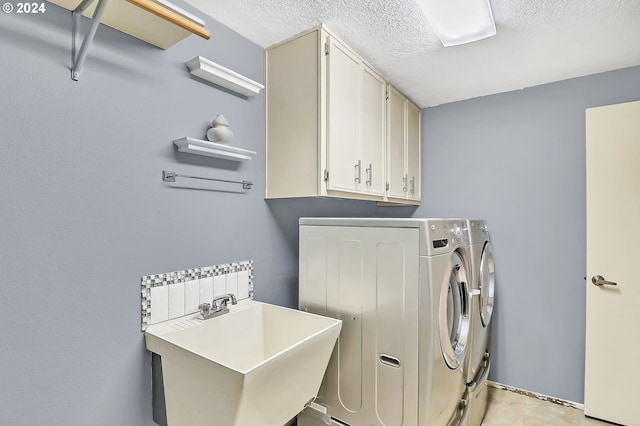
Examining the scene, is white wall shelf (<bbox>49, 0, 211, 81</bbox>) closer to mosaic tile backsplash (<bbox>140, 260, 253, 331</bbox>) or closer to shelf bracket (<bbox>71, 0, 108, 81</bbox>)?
shelf bracket (<bbox>71, 0, 108, 81</bbox>)

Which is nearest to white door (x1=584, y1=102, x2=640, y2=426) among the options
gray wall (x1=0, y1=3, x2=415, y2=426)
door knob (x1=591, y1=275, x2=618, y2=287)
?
door knob (x1=591, y1=275, x2=618, y2=287)

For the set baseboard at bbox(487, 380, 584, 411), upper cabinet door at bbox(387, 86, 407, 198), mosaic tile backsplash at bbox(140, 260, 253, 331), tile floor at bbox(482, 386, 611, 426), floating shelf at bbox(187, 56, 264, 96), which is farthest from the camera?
upper cabinet door at bbox(387, 86, 407, 198)

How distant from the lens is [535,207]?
247 centimetres

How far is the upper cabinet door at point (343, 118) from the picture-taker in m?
1.71

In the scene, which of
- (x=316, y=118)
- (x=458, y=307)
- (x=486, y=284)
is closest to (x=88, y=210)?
(x=316, y=118)

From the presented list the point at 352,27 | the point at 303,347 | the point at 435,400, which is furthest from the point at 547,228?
the point at 303,347

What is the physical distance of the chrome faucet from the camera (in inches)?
58.1

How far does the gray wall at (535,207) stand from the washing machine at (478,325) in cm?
43

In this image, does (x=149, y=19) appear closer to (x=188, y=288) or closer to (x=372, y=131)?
(x=188, y=288)

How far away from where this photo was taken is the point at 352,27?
1.68m

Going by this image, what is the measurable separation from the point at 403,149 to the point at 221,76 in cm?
160

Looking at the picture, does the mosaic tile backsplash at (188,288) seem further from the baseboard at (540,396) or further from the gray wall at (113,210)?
the baseboard at (540,396)

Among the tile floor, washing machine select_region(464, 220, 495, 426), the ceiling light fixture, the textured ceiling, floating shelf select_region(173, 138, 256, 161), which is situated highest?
the textured ceiling

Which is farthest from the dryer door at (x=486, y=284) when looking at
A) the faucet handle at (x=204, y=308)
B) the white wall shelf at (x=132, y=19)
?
the white wall shelf at (x=132, y=19)
